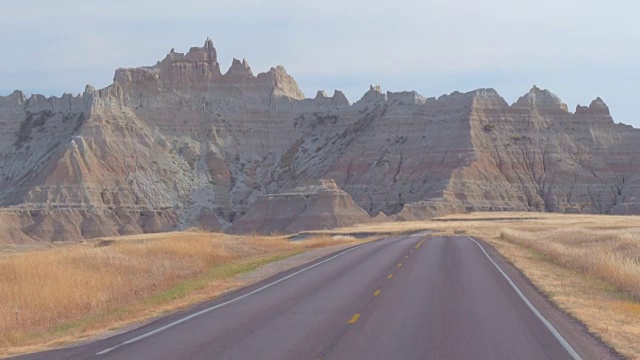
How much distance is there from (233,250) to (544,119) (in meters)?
100

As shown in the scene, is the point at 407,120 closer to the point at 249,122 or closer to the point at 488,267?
the point at 249,122

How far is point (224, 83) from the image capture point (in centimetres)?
14575

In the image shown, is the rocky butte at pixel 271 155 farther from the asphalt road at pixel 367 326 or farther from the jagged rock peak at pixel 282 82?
the asphalt road at pixel 367 326

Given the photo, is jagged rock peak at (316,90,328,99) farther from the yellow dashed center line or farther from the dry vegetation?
the yellow dashed center line

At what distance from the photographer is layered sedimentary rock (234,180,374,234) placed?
9656 cm

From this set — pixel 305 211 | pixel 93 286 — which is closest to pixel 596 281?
pixel 93 286

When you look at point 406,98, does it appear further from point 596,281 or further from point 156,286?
point 156,286

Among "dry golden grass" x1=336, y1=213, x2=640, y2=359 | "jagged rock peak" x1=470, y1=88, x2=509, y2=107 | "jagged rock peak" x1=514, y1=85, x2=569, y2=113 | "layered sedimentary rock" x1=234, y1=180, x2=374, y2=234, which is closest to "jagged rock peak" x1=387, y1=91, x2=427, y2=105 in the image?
"jagged rock peak" x1=470, y1=88, x2=509, y2=107

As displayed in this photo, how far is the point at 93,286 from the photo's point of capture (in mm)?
21328

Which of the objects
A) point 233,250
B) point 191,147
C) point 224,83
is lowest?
point 233,250

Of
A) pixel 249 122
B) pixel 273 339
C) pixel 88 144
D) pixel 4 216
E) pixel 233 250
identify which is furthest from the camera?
pixel 249 122

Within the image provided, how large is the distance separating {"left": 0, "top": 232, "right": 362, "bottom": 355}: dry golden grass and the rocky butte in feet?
222

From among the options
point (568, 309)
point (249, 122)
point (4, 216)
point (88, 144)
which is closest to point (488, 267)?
point (568, 309)

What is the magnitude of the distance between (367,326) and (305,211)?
85.7 m
